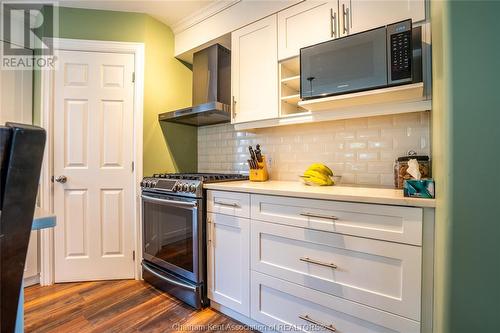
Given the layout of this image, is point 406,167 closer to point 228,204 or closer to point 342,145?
point 342,145

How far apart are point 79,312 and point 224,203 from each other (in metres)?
1.31

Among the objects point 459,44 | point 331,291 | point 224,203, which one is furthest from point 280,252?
point 459,44

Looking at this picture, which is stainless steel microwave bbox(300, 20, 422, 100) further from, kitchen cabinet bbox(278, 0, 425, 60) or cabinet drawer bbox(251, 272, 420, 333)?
cabinet drawer bbox(251, 272, 420, 333)

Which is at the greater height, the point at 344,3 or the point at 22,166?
the point at 344,3

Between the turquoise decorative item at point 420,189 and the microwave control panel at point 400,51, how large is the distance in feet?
1.78

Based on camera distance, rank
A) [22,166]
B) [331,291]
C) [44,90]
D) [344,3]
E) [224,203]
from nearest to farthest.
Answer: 1. [22,166]
2. [331,291]
3. [344,3]
4. [224,203]
5. [44,90]

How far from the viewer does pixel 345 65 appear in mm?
1442

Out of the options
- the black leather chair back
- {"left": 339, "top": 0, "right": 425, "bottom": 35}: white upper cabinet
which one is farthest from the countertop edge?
the black leather chair back

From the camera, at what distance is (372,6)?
4.81 feet

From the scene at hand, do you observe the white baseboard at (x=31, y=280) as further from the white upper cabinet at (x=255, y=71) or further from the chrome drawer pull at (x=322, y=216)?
the chrome drawer pull at (x=322, y=216)

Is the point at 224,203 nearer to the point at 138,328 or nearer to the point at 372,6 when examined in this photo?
the point at 138,328

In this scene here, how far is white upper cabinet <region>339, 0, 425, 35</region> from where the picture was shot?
135 cm

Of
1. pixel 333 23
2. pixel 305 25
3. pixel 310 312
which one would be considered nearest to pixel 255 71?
pixel 305 25

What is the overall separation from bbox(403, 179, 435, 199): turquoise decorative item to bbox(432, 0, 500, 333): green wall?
1.25 ft
